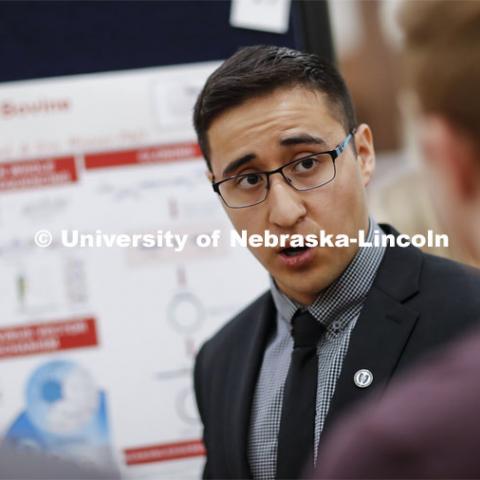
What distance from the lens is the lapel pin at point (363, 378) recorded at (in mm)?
1388

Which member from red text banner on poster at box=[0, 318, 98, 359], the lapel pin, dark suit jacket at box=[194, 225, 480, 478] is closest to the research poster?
red text banner on poster at box=[0, 318, 98, 359]

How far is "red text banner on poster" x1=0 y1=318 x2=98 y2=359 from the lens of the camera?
2273 mm

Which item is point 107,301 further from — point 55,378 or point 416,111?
point 416,111

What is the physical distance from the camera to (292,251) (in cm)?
151

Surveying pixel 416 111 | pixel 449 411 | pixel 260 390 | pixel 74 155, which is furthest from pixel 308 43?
pixel 449 411

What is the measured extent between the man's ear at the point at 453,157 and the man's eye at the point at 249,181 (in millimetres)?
911

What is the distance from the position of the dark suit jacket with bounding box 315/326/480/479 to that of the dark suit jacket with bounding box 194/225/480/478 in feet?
2.55

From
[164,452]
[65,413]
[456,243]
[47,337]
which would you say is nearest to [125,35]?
[47,337]

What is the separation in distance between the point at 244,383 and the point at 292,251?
0.33 m

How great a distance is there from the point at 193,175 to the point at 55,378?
28.3 inches

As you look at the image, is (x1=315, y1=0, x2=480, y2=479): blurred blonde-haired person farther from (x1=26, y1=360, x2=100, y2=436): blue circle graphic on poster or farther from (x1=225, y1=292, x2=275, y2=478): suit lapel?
(x1=26, y1=360, x2=100, y2=436): blue circle graphic on poster

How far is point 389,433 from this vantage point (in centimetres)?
59

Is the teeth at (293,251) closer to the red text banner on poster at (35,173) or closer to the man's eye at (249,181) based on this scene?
the man's eye at (249,181)

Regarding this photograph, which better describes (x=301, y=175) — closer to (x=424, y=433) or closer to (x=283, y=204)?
(x=283, y=204)
